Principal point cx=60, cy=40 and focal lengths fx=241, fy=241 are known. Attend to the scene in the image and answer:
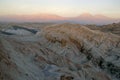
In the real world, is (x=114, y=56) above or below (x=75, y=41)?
below

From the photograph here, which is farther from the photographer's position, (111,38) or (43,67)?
(111,38)

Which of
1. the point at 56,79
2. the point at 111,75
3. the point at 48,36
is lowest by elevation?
the point at 111,75

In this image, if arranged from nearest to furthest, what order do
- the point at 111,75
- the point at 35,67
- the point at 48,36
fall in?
1. the point at 35,67
2. the point at 111,75
3. the point at 48,36

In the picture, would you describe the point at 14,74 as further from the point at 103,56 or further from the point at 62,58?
the point at 103,56

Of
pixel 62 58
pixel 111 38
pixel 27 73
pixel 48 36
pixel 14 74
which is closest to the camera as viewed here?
pixel 14 74

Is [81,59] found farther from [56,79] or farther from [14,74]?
[14,74]

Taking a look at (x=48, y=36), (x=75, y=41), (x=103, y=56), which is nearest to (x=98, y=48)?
(x=103, y=56)
